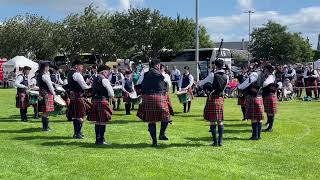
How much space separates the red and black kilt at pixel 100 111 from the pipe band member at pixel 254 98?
2.90 metres

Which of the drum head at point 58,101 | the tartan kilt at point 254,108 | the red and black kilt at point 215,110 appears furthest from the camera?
the drum head at point 58,101

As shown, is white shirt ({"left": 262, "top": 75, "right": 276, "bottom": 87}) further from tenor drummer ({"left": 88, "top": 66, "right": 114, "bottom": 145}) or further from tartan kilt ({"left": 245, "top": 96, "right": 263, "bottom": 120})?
tenor drummer ({"left": 88, "top": 66, "right": 114, "bottom": 145})

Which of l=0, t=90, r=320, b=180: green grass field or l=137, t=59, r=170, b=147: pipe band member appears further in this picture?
l=137, t=59, r=170, b=147: pipe band member

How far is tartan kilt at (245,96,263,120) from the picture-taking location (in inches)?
449

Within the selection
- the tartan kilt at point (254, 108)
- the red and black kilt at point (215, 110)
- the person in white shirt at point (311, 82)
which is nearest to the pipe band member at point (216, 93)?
the red and black kilt at point (215, 110)

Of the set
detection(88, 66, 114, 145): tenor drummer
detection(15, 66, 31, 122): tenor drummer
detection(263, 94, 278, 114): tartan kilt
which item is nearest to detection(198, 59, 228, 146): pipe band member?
detection(88, 66, 114, 145): tenor drummer

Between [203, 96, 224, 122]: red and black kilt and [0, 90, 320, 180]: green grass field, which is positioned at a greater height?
[203, 96, 224, 122]: red and black kilt

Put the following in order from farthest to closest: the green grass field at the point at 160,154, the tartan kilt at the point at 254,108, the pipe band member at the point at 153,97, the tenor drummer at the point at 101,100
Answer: the tartan kilt at the point at 254,108, the tenor drummer at the point at 101,100, the pipe band member at the point at 153,97, the green grass field at the point at 160,154

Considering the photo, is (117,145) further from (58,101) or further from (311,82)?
(311,82)

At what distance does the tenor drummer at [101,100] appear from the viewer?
1047cm

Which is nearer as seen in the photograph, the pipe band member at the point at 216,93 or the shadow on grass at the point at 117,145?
the pipe band member at the point at 216,93

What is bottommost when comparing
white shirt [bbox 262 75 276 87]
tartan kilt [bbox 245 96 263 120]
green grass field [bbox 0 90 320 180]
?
green grass field [bbox 0 90 320 180]

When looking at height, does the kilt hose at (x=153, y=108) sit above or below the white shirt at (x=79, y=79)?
below

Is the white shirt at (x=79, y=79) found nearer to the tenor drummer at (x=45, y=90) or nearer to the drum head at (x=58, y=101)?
the tenor drummer at (x=45, y=90)
